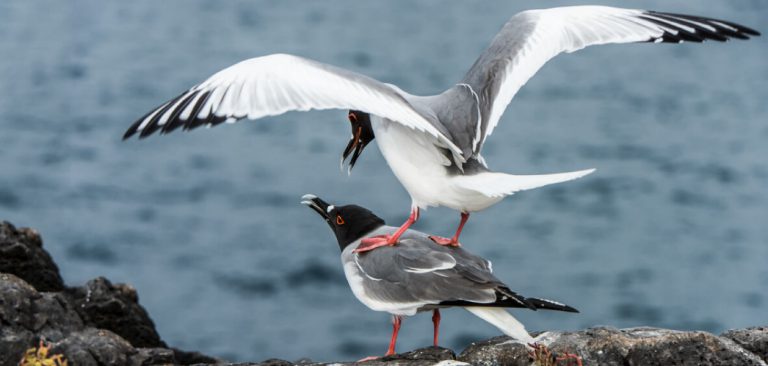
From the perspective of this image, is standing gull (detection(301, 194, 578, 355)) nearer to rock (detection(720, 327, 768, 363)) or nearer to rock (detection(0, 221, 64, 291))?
rock (detection(720, 327, 768, 363))

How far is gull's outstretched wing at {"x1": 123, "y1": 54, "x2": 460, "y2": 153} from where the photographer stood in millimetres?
6336

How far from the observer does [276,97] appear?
21.1ft

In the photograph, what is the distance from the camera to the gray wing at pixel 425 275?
247 inches

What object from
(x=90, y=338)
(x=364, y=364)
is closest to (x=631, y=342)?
(x=364, y=364)

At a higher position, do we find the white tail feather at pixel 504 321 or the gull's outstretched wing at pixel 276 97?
the gull's outstretched wing at pixel 276 97

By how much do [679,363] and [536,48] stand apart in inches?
91.0

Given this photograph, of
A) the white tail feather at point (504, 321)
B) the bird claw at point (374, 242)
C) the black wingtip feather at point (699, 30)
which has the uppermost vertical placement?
the black wingtip feather at point (699, 30)

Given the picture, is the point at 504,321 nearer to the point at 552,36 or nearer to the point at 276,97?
the point at 276,97

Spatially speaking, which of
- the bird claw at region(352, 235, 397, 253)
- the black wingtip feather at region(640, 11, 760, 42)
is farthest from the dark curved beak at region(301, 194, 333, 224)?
the black wingtip feather at region(640, 11, 760, 42)

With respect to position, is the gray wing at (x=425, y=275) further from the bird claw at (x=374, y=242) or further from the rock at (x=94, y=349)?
the rock at (x=94, y=349)

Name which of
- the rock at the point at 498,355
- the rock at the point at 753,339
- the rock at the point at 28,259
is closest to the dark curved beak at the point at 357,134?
the rock at the point at 498,355

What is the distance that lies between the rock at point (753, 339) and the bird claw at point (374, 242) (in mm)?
1989

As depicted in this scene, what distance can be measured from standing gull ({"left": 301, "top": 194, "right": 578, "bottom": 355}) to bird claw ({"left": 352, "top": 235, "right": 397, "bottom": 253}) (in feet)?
0.10

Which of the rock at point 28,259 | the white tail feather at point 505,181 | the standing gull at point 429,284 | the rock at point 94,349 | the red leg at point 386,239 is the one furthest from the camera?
the rock at point 28,259
